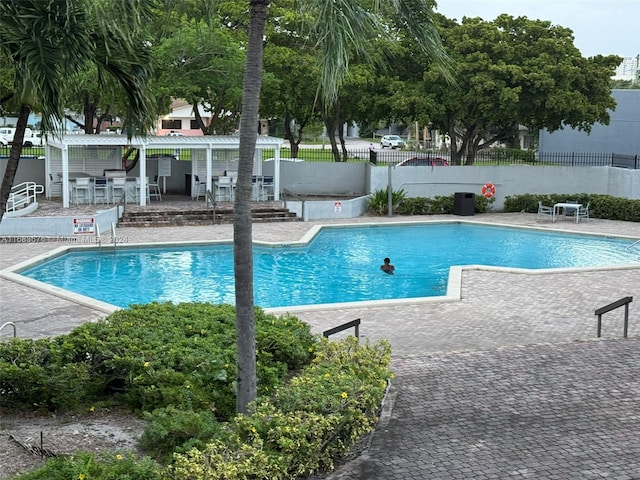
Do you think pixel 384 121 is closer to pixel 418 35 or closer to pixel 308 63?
pixel 308 63

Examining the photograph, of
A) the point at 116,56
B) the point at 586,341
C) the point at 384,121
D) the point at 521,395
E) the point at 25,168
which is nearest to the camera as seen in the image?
the point at 116,56

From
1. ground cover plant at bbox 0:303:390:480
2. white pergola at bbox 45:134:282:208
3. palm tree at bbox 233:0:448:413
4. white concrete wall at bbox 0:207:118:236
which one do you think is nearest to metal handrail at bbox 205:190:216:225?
white pergola at bbox 45:134:282:208

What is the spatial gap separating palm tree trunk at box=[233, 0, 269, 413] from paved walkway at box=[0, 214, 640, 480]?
1442 millimetres

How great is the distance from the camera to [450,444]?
29.3 feet

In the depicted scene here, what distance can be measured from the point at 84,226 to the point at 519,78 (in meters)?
16.1

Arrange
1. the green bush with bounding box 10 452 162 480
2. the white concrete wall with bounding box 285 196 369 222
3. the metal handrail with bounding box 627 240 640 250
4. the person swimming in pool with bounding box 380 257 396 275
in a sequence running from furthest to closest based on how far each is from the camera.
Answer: the white concrete wall with bounding box 285 196 369 222 → the metal handrail with bounding box 627 240 640 250 → the person swimming in pool with bounding box 380 257 396 275 → the green bush with bounding box 10 452 162 480

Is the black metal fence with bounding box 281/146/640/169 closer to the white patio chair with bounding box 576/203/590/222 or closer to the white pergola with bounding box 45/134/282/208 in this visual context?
the white patio chair with bounding box 576/203/590/222

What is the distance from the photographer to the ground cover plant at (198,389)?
7.69 metres

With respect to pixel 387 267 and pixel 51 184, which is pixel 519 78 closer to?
pixel 387 267

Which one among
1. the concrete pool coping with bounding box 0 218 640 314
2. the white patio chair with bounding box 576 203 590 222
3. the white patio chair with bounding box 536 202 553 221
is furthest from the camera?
the white patio chair with bounding box 536 202 553 221

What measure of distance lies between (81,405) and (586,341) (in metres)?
7.48

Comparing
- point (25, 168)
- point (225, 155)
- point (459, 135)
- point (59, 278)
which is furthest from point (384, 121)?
point (59, 278)

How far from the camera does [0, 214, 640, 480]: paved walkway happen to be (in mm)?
8547

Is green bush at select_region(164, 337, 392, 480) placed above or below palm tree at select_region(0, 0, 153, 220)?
below
